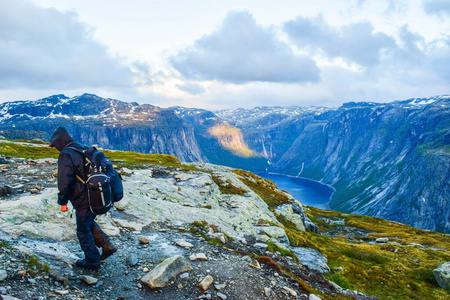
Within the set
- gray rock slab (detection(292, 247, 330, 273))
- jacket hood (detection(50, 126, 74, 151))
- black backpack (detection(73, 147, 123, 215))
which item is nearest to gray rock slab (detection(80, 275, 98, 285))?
black backpack (detection(73, 147, 123, 215))

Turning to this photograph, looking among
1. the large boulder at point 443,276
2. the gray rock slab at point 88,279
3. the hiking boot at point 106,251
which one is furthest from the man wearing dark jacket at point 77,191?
the large boulder at point 443,276

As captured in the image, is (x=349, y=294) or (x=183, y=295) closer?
(x=183, y=295)

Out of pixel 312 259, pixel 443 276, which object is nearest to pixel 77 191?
pixel 312 259

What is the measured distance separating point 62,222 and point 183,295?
7.34m

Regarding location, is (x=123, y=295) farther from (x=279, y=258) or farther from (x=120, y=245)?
(x=279, y=258)

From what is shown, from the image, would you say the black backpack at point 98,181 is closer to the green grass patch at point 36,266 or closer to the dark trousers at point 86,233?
the dark trousers at point 86,233

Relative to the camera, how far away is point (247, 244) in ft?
54.7

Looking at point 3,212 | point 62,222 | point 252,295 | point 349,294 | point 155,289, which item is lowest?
point 349,294

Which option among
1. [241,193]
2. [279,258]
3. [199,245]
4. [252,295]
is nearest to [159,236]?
[199,245]

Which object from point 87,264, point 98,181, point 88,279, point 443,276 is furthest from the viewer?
point 443,276

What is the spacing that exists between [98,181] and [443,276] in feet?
93.8

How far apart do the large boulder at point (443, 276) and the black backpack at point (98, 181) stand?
27.9 m

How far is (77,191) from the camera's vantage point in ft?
28.8

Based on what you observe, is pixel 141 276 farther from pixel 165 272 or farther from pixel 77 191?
pixel 77 191
